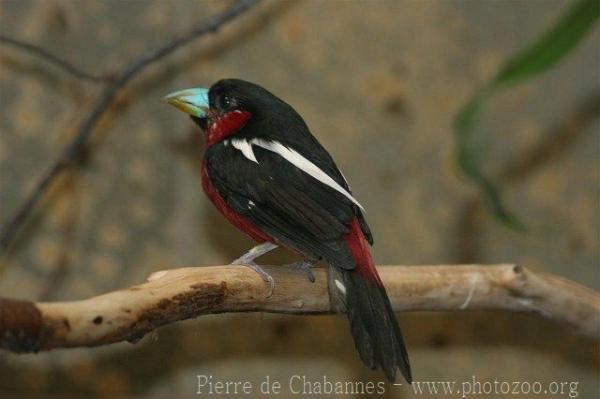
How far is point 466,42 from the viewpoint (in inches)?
123

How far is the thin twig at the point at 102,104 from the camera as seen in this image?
2.58 m

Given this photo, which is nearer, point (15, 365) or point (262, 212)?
point (262, 212)

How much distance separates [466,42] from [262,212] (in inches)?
58.8

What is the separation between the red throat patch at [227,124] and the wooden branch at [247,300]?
382 mm

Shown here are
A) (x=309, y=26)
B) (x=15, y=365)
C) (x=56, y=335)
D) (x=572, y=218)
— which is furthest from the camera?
(x=572, y=218)

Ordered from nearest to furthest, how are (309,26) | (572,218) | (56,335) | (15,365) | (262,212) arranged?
(56,335)
(262,212)
(15,365)
(309,26)
(572,218)

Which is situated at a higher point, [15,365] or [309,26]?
[309,26]

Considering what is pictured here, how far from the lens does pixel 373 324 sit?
1.78 meters

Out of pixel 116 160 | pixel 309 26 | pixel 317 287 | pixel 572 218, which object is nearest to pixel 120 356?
pixel 116 160

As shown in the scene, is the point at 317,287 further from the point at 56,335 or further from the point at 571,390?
the point at 571,390

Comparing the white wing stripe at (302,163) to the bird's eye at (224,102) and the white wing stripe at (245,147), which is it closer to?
the white wing stripe at (245,147)

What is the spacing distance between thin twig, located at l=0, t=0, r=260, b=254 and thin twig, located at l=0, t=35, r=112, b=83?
0.06m

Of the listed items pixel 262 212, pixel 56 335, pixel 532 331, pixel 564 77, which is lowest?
pixel 56 335

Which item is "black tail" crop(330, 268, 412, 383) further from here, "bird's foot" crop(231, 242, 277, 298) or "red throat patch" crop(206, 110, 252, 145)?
"red throat patch" crop(206, 110, 252, 145)
